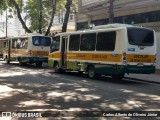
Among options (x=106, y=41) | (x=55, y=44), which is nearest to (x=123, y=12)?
(x=55, y=44)

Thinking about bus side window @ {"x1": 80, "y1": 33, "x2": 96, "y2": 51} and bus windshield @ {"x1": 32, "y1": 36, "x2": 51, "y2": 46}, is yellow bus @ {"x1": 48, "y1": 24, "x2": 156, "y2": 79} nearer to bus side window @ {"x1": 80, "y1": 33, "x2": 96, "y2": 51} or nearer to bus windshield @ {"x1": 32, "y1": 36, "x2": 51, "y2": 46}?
bus side window @ {"x1": 80, "y1": 33, "x2": 96, "y2": 51}

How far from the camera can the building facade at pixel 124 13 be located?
2677 centimetres

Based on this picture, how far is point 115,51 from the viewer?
19.1 metres

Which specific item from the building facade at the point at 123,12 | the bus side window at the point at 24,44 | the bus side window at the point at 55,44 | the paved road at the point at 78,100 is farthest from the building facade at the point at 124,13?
the paved road at the point at 78,100

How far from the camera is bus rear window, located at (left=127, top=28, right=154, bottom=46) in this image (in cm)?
1881

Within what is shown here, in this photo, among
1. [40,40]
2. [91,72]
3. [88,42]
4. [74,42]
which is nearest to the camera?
[91,72]

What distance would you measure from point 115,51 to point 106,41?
1126 millimetres

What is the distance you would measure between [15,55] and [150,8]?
14669 mm

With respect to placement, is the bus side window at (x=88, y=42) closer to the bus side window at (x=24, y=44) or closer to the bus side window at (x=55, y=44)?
the bus side window at (x=55, y=44)

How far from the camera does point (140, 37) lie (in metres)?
19.1

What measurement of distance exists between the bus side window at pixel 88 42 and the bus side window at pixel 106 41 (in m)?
0.57

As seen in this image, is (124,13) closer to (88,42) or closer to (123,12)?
(123,12)

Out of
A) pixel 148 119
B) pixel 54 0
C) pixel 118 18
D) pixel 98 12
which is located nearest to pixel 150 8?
pixel 118 18

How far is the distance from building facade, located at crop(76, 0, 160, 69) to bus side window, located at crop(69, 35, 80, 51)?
3895mm
